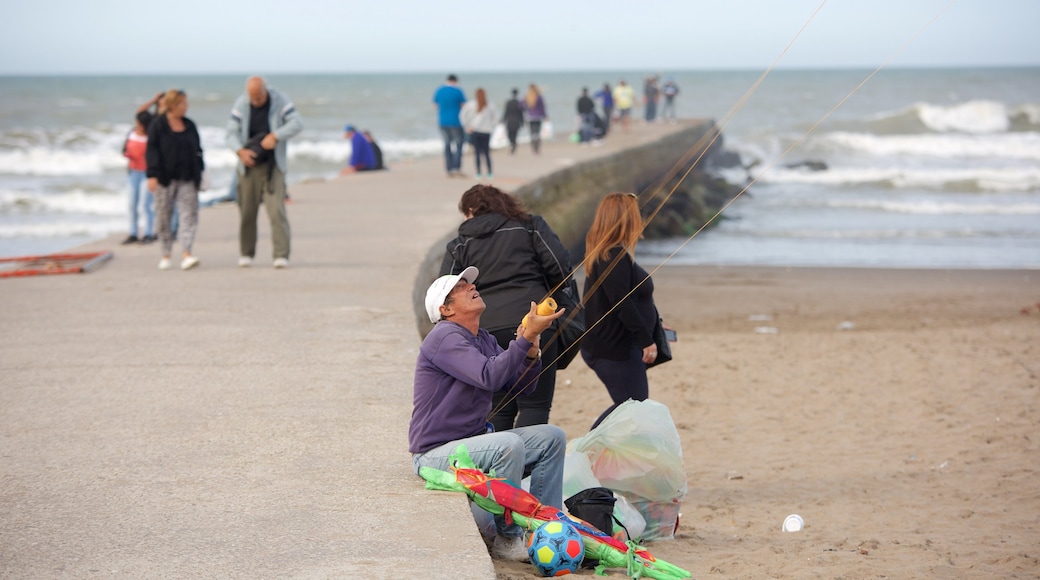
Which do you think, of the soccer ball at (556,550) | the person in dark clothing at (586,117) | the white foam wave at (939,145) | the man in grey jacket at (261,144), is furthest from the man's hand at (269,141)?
the white foam wave at (939,145)

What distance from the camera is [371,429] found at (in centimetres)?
540

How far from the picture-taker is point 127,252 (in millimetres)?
11188

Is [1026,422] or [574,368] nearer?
[1026,422]

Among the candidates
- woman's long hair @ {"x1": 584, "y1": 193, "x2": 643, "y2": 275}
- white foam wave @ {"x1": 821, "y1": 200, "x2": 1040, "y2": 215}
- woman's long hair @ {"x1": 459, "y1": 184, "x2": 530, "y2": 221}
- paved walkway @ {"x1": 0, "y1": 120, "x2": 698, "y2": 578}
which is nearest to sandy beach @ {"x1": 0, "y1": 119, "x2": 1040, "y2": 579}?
paved walkway @ {"x1": 0, "y1": 120, "x2": 698, "y2": 578}

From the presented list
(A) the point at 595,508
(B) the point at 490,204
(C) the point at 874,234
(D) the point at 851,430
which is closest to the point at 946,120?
(C) the point at 874,234

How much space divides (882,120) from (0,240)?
40.3 meters

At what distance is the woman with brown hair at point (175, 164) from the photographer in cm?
937

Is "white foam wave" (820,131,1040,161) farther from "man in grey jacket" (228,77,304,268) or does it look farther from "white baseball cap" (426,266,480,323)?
"white baseball cap" (426,266,480,323)

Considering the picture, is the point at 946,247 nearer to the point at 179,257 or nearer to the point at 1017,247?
the point at 1017,247

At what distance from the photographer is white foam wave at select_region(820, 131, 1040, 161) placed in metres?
41.1

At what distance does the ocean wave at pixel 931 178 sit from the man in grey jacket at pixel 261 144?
23189mm

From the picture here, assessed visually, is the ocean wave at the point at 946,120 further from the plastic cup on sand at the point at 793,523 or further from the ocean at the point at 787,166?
the plastic cup on sand at the point at 793,523

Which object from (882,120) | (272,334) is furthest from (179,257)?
(882,120)

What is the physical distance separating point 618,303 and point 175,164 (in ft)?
17.1
